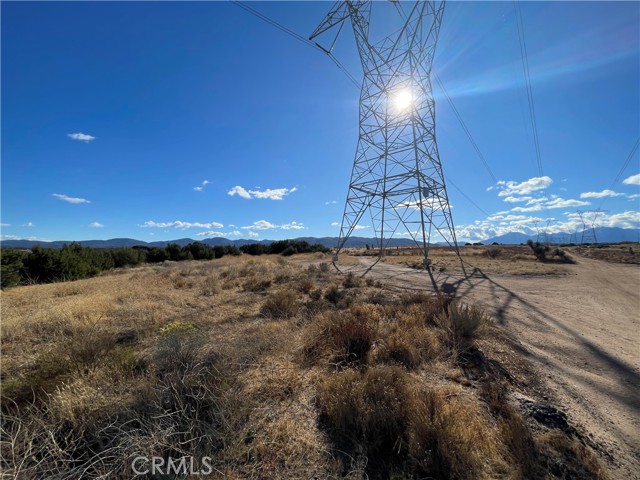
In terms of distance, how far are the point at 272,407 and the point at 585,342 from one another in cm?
742

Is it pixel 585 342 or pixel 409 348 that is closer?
pixel 409 348

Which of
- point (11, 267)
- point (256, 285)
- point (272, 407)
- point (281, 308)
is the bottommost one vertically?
point (272, 407)

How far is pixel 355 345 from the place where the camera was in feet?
17.3

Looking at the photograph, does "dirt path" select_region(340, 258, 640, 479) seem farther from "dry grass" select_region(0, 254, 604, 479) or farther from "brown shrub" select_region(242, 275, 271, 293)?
"brown shrub" select_region(242, 275, 271, 293)

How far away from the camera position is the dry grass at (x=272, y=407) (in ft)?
8.64

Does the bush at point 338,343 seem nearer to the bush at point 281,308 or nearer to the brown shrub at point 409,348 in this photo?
the brown shrub at point 409,348

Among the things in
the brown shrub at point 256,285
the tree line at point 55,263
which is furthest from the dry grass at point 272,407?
the tree line at point 55,263

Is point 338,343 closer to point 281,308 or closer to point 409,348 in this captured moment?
point 409,348

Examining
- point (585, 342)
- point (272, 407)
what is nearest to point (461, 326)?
point (585, 342)

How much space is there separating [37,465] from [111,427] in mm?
544

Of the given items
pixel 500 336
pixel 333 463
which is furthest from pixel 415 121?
pixel 333 463
